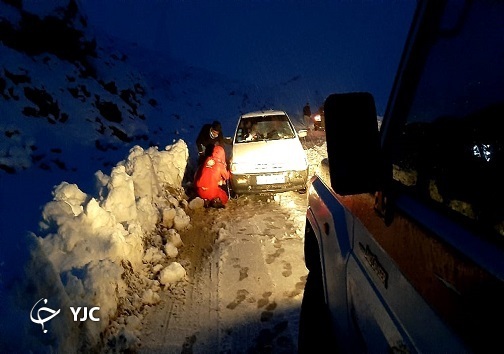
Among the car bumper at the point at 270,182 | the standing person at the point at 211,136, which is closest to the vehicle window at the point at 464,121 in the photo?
the car bumper at the point at 270,182

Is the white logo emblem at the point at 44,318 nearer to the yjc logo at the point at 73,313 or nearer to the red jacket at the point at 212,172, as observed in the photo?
the yjc logo at the point at 73,313

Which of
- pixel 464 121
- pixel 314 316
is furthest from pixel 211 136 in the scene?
pixel 464 121

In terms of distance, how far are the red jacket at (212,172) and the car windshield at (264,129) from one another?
2.83 feet

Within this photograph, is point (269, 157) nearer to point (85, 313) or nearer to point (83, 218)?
point (83, 218)

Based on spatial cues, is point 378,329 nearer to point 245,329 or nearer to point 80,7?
point 245,329

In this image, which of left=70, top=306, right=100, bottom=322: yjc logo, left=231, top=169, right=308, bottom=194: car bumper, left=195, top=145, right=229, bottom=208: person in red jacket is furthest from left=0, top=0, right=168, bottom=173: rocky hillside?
left=70, top=306, right=100, bottom=322: yjc logo

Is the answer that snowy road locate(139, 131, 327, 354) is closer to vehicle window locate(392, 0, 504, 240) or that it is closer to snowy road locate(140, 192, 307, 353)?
snowy road locate(140, 192, 307, 353)

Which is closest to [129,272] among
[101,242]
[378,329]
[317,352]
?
[101,242]

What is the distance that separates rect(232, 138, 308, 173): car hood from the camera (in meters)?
6.55

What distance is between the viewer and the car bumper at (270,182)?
654 centimetres

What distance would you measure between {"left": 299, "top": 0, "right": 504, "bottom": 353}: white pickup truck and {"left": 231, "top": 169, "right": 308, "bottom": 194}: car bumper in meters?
4.83

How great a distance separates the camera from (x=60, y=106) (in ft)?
45.3

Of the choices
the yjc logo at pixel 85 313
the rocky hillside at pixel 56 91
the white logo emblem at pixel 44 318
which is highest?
the rocky hillside at pixel 56 91

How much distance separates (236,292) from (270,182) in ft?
9.31
